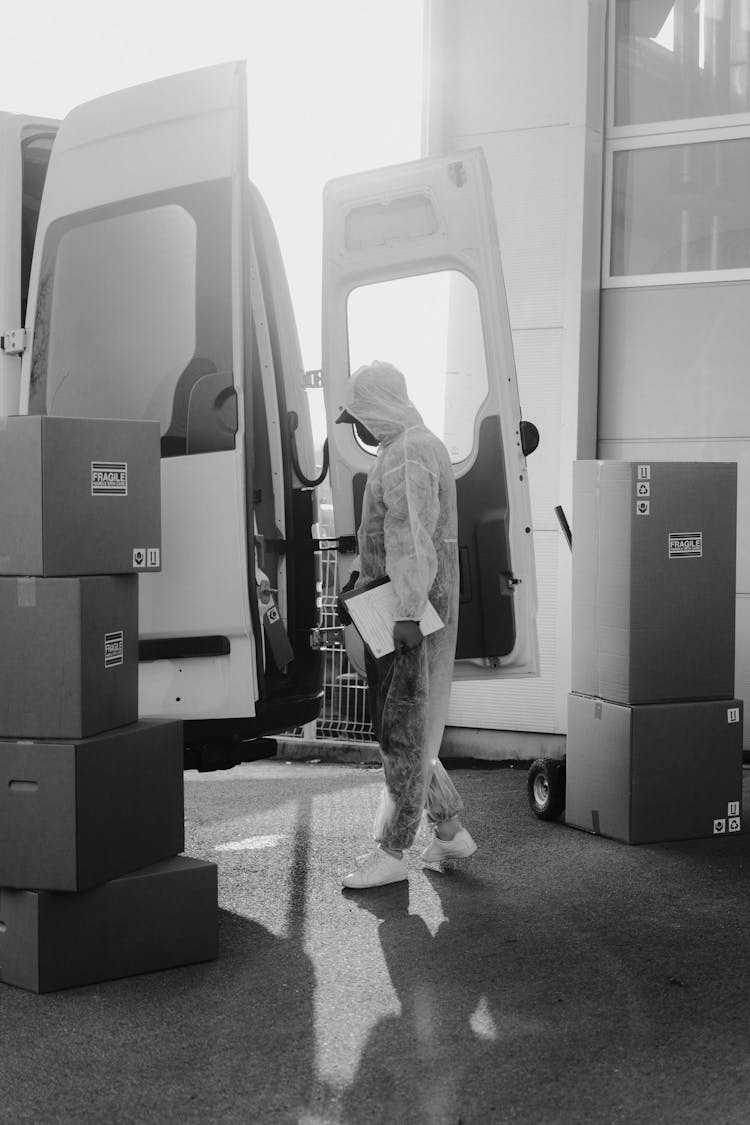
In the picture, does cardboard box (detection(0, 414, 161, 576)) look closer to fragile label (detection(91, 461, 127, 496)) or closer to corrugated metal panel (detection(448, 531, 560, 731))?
fragile label (detection(91, 461, 127, 496))

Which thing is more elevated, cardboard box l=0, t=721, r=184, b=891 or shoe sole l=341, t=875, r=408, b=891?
cardboard box l=0, t=721, r=184, b=891

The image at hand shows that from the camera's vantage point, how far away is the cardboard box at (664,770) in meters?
4.50

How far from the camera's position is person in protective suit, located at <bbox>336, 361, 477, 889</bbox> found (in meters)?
3.87

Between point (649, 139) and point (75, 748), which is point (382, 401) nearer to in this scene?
point (75, 748)

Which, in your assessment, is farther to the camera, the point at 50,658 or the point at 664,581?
the point at 664,581

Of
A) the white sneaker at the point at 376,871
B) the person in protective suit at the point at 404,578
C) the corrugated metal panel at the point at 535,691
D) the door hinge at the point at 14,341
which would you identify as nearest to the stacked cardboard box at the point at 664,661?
the person in protective suit at the point at 404,578

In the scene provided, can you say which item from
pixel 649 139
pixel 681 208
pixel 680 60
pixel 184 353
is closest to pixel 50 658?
pixel 184 353

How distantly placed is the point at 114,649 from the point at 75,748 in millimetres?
314

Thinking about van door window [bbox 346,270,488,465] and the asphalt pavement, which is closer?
the asphalt pavement

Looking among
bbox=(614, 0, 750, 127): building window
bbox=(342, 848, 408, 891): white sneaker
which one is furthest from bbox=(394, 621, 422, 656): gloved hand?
bbox=(614, 0, 750, 127): building window

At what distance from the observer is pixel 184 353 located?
392 centimetres

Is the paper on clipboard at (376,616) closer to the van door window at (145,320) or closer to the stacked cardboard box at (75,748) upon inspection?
the van door window at (145,320)

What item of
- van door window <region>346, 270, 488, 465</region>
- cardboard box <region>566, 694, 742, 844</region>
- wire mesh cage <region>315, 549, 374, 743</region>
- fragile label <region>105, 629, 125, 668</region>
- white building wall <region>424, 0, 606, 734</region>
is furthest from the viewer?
wire mesh cage <region>315, 549, 374, 743</region>

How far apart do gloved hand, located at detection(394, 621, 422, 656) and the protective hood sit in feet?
2.03
